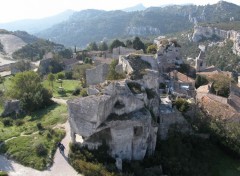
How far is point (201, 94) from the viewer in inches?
2016

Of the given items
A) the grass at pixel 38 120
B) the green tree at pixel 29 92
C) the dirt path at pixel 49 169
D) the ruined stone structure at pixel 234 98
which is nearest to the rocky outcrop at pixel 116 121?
the dirt path at pixel 49 169

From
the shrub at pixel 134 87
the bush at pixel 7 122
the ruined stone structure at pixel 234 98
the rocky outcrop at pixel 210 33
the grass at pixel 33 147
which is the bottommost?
the rocky outcrop at pixel 210 33

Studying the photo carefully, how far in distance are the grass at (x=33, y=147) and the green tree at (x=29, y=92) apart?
→ 370 inches

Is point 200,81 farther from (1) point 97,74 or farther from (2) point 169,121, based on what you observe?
(2) point 169,121

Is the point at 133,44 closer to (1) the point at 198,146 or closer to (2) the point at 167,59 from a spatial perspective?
(2) the point at 167,59

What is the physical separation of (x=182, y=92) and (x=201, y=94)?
345 centimetres

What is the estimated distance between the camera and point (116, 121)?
3109 cm

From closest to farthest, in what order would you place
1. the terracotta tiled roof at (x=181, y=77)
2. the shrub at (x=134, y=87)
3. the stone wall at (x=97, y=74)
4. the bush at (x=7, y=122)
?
the shrub at (x=134, y=87), the bush at (x=7, y=122), the stone wall at (x=97, y=74), the terracotta tiled roof at (x=181, y=77)

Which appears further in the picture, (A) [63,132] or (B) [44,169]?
(A) [63,132]

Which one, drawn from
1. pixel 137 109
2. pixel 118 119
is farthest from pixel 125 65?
pixel 118 119

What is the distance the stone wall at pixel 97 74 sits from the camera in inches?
1972

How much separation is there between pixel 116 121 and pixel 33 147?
741 cm

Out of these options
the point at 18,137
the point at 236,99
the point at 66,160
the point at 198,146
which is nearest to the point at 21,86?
the point at 18,137

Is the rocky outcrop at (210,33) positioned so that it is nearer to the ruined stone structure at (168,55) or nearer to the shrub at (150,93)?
the ruined stone structure at (168,55)
